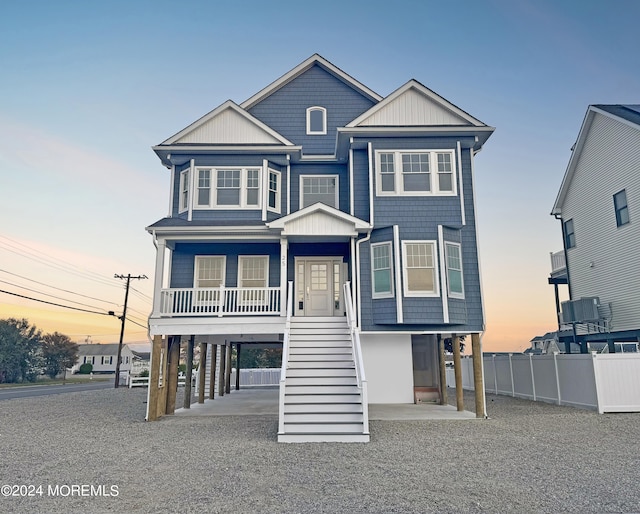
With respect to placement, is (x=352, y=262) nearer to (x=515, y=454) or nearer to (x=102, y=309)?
(x=515, y=454)

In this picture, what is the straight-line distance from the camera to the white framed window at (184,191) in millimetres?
14930

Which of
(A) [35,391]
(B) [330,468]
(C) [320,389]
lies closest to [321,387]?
(C) [320,389]

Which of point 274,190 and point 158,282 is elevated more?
point 274,190

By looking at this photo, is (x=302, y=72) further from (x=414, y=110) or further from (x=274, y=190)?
(x=414, y=110)

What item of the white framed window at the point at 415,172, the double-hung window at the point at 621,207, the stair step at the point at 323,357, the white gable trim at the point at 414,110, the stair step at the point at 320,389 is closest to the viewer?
the stair step at the point at 320,389

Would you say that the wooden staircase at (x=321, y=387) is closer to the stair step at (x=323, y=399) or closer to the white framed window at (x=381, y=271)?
the stair step at (x=323, y=399)

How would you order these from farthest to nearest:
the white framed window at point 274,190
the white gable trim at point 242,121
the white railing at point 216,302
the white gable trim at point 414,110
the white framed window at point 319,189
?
the white framed window at point 319,189 → the white framed window at point 274,190 → the white gable trim at point 242,121 → the white gable trim at point 414,110 → the white railing at point 216,302

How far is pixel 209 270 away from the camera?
14977 millimetres

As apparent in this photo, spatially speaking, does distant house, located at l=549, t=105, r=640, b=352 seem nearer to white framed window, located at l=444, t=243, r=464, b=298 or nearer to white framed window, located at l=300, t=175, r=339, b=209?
white framed window, located at l=444, t=243, r=464, b=298

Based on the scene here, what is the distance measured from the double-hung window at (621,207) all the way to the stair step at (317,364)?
524 inches

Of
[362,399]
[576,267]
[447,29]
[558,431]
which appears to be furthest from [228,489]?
[576,267]

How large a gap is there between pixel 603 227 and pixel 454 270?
32.3 ft

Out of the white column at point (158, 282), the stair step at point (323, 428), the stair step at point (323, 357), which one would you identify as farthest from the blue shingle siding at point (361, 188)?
the stair step at point (323, 428)

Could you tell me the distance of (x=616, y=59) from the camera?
1881 centimetres
